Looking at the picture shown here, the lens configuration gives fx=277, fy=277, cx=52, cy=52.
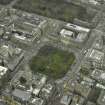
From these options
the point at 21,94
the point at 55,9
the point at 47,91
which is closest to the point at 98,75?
the point at 47,91

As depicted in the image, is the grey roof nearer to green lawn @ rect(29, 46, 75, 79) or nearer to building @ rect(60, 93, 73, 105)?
building @ rect(60, 93, 73, 105)

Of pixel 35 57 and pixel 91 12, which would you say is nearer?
pixel 35 57

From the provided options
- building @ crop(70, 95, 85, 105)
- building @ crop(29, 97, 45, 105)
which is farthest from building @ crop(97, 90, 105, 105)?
building @ crop(29, 97, 45, 105)

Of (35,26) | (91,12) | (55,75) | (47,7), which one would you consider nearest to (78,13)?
(91,12)

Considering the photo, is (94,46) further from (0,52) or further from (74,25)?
(0,52)

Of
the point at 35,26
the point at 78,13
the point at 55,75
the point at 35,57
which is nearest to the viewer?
the point at 55,75

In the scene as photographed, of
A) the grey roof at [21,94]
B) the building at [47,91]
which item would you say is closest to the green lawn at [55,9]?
the building at [47,91]
